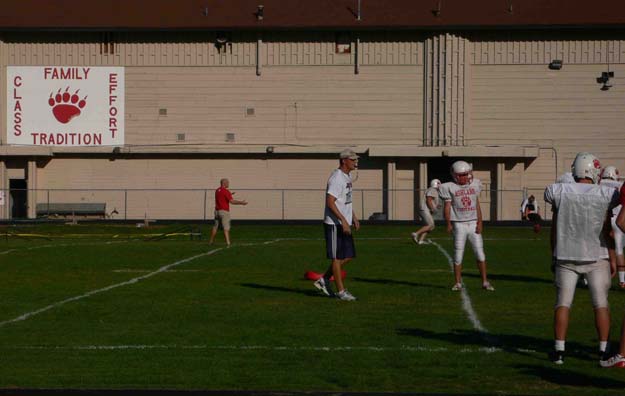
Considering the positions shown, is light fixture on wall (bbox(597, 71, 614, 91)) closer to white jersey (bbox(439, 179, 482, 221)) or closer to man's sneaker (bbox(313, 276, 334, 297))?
white jersey (bbox(439, 179, 482, 221))

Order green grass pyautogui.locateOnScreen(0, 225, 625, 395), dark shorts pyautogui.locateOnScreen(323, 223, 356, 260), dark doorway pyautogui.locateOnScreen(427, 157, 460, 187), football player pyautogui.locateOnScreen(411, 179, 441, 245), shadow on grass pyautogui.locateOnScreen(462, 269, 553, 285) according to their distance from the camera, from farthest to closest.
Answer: dark doorway pyautogui.locateOnScreen(427, 157, 460, 187), football player pyautogui.locateOnScreen(411, 179, 441, 245), shadow on grass pyautogui.locateOnScreen(462, 269, 553, 285), dark shorts pyautogui.locateOnScreen(323, 223, 356, 260), green grass pyautogui.locateOnScreen(0, 225, 625, 395)

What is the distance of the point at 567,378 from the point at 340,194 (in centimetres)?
625

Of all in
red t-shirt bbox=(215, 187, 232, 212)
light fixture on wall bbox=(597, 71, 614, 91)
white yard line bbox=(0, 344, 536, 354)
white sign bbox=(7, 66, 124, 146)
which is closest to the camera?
white yard line bbox=(0, 344, 536, 354)

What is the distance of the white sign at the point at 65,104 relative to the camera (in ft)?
179

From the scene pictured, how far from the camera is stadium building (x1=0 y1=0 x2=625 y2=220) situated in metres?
53.4

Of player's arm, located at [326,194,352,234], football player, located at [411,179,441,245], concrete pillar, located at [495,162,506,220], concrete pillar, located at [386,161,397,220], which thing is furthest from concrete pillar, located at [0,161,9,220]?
player's arm, located at [326,194,352,234]

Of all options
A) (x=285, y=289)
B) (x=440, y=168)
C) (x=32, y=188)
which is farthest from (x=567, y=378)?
(x=32, y=188)

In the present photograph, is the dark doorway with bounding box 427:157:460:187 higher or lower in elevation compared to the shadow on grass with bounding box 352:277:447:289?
higher

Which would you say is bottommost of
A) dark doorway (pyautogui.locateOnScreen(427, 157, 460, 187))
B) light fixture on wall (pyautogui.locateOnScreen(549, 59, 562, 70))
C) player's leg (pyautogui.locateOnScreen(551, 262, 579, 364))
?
player's leg (pyautogui.locateOnScreen(551, 262, 579, 364))

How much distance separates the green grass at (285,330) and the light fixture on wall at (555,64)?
3003 centimetres

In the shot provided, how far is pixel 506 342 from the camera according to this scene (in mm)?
12266

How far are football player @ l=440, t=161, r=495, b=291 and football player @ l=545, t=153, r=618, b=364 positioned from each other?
7.02m

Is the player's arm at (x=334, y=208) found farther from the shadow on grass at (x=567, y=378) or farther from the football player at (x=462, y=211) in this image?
the shadow on grass at (x=567, y=378)

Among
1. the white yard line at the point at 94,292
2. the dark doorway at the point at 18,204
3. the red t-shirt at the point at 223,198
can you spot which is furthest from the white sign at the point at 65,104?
the white yard line at the point at 94,292
